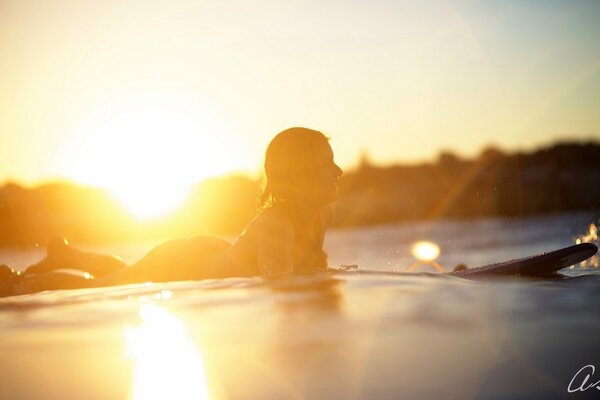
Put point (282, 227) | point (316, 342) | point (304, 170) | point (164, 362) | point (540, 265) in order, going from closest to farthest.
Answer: point (164, 362) → point (316, 342) → point (540, 265) → point (282, 227) → point (304, 170)

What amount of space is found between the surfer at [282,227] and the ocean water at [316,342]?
143 centimetres

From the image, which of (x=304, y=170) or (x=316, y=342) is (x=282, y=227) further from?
(x=316, y=342)

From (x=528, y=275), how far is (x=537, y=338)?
189 centimetres

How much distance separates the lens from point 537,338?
2.00 m

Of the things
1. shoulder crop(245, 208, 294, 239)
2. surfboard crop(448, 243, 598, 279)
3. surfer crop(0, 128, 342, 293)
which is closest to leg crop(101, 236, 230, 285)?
surfer crop(0, 128, 342, 293)

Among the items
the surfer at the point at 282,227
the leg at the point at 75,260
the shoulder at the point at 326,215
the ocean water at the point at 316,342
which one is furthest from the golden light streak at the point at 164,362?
the leg at the point at 75,260

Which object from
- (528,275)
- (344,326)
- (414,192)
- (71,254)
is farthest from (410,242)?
(344,326)

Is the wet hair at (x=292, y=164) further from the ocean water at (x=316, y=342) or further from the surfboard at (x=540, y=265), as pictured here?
the ocean water at (x=316, y=342)

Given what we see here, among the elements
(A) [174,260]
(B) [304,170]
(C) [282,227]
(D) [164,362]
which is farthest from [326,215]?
(D) [164,362]

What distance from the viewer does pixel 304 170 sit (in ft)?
16.5

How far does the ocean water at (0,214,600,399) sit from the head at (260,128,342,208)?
74.5 inches

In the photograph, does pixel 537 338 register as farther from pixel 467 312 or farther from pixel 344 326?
pixel 344 326

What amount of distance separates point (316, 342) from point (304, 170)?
310 centimetres

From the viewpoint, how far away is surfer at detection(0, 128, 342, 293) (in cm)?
466
